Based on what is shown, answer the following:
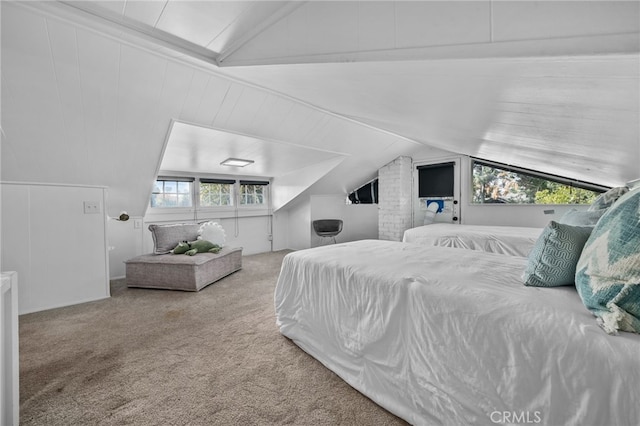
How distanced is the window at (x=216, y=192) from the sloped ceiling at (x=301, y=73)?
6.15 feet

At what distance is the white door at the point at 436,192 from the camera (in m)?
4.81

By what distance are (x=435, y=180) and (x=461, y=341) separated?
4.53m

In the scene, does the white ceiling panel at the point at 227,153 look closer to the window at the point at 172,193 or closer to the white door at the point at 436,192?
the window at the point at 172,193

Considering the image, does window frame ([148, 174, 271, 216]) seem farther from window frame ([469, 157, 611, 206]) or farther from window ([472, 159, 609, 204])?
window ([472, 159, 609, 204])

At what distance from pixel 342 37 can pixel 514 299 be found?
132cm

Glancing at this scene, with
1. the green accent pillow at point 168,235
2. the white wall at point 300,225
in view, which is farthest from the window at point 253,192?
the green accent pillow at point 168,235

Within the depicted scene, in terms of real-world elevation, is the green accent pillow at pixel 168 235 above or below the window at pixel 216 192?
below

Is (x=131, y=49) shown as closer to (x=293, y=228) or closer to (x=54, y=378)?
(x=54, y=378)

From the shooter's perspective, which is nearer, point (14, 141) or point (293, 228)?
point (14, 141)

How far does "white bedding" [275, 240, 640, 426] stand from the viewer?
31.2 inches

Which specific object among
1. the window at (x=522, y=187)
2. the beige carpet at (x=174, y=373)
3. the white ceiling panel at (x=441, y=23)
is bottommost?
the beige carpet at (x=174, y=373)

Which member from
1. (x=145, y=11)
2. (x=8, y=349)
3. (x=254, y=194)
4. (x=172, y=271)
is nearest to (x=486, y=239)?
A: (x=145, y=11)

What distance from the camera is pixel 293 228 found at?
6.16 metres

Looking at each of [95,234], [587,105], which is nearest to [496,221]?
[587,105]
